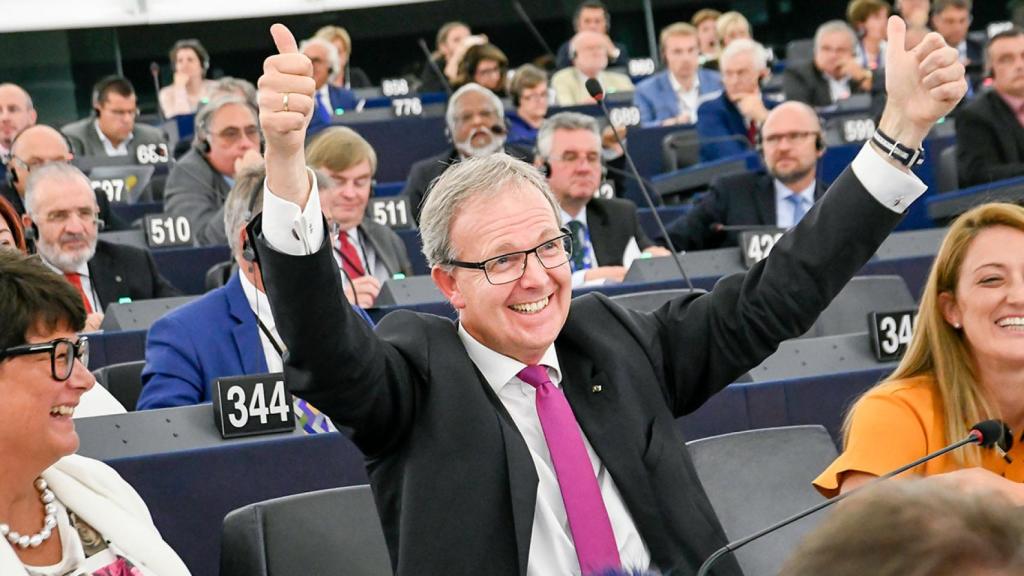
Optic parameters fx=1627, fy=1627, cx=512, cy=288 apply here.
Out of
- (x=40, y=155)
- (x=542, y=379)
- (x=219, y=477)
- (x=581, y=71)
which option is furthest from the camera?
(x=581, y=71)

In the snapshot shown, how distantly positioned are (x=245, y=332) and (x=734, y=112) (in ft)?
18.7

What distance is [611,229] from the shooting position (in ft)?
20.9

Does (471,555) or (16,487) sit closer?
(471,555)

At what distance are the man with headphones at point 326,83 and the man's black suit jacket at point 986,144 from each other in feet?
12.8

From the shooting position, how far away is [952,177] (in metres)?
7.36

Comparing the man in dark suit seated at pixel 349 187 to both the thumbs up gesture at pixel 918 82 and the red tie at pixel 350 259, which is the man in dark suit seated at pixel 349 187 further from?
the thumbs up gesture at pixel 918 82

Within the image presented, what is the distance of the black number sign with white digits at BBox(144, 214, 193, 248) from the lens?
640cm

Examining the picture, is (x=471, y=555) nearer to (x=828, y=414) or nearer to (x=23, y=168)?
(x=828, y=414)

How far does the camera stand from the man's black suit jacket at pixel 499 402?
2.14 meters

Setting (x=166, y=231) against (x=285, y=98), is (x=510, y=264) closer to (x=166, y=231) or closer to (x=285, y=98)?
(x=285, y=98)

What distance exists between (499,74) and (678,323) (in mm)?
7582

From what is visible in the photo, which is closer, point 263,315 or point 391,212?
point 263,315

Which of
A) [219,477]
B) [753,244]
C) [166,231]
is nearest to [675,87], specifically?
[166,231]

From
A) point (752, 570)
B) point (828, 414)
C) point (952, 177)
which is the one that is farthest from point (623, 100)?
point (752, 570)
